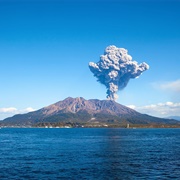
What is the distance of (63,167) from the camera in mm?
52219

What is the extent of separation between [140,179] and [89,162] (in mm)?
17215

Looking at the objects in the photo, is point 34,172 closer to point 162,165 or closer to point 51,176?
point 51,176

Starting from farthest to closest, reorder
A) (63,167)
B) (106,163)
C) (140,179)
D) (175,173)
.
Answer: (106,163), (63,167), (175,173), (140,179)

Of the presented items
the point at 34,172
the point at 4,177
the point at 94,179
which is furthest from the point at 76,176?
the point at 4,177

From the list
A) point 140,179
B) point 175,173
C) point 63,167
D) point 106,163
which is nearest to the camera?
point 140,179

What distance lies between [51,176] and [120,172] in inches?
435

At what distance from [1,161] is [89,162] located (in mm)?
17580

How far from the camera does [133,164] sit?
A: 182 feet

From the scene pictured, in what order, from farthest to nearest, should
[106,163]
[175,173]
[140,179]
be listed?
[106,163] < [175,173] < [140,179]

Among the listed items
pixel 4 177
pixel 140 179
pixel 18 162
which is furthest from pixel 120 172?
pixel 18 162

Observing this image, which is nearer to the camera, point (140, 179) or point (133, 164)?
point (140, 179)

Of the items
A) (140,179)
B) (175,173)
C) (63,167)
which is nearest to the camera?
(140,179)

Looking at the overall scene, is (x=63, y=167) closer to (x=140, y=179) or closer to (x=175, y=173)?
(x=140, y=179)

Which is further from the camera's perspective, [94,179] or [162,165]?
[162,165]
